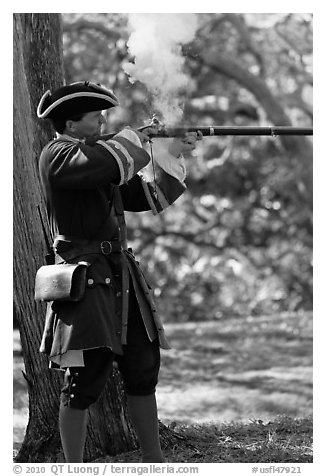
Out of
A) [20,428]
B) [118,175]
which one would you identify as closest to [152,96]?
[118,175]

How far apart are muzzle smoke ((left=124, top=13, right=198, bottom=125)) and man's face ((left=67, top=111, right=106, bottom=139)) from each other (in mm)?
353

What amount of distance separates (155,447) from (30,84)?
194 cm

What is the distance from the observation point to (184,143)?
386cm

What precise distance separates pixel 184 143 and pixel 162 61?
41cm

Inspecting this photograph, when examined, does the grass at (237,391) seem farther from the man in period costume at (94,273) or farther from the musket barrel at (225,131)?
the musket barrel at (225,131)

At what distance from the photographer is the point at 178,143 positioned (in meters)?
3.86

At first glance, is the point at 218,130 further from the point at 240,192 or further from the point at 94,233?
the point at 240,192

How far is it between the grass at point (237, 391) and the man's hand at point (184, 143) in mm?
1586

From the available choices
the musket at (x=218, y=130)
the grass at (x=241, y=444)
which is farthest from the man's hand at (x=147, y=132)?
the grass at (x=241, y=444)

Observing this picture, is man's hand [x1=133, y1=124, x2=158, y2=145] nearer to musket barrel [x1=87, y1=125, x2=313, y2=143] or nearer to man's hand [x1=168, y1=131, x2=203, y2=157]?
musket barrel [x1=87, y1=125, x2=313, y2=143]

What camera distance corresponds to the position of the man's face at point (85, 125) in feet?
11.8
